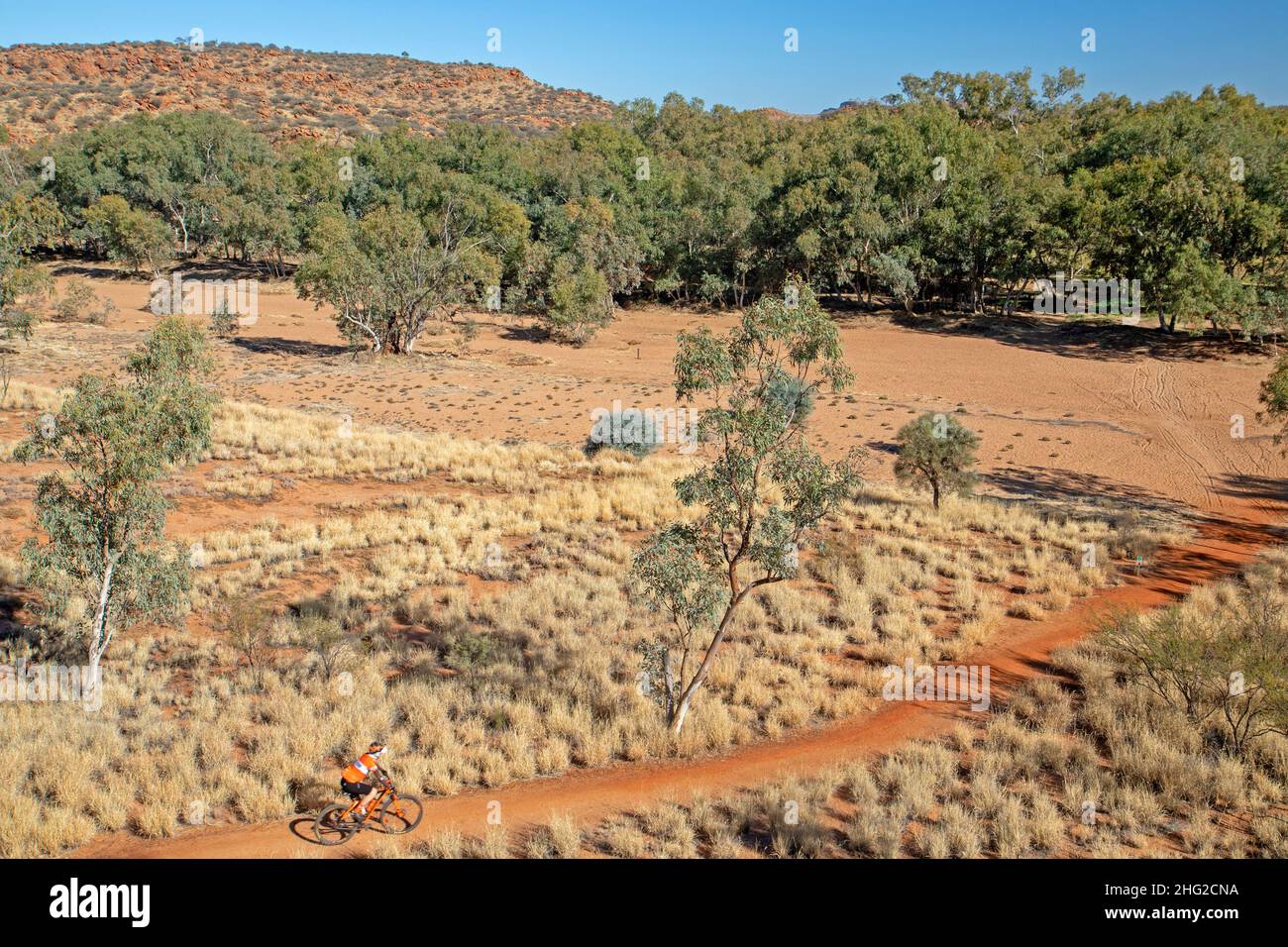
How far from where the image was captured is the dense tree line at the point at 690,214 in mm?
40125

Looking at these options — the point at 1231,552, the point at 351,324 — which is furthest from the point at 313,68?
the point at 1231,552

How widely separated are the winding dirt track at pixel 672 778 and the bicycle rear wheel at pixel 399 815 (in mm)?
113

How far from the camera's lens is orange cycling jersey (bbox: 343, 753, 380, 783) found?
8.53 meters

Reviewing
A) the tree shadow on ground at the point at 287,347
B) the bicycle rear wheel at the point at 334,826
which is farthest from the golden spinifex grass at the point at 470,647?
the tree shadow on ground at the point at 287,347

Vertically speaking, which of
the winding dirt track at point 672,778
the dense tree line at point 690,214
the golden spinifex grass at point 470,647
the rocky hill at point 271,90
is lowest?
the winding dirt track at point 672,778

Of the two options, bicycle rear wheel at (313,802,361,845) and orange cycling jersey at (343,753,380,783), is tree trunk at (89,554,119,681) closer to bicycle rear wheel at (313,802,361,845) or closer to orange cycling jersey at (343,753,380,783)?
bicycle rear wheel at (313,802,361,845)

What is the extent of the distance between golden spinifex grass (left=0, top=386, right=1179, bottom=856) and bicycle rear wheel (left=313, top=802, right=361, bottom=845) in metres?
0.71

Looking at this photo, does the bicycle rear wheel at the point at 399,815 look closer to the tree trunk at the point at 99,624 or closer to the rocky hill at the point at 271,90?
the tree trunk at the point at 99,624

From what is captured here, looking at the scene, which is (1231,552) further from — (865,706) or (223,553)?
(223,553)

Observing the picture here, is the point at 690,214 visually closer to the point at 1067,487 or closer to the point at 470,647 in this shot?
the point at 1067,487

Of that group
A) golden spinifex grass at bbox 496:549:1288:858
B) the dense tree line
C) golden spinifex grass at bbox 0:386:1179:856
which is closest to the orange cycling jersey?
golden spinifex grass at bbox 496:549:1288:858

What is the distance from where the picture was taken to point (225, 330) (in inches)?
1809

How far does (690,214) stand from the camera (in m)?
56.8

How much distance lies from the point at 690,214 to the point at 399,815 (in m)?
52.4
